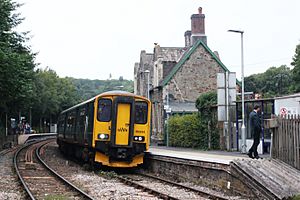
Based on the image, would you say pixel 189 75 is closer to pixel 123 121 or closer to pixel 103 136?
pixel 123 121

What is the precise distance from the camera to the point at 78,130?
68.9 ft

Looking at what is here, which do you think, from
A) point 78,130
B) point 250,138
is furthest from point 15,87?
point 250,138

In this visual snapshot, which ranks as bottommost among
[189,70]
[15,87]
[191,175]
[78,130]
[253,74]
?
[191,175]

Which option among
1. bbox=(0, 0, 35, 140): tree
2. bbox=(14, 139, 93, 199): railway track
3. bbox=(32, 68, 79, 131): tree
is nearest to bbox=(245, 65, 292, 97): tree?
bbox=(32, 68, 79, 131): tree

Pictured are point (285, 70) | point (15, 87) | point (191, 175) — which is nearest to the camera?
point (191, 175)

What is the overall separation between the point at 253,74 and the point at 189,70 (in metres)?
44.1

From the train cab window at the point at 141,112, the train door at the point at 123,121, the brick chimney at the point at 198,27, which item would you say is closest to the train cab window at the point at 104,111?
the train door at the point at 123,121

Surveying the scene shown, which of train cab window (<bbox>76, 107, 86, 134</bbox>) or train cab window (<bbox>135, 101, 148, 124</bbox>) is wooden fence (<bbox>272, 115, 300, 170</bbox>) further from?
train cab window (<bbox>76, 107, 86, 134</bbox>)

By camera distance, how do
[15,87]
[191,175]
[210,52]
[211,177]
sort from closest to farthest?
[211,177] < [191,175] < [15,87] < [210,52]

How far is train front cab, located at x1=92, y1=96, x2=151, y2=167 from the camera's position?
17906 mm

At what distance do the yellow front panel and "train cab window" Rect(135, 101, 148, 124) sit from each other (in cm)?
42

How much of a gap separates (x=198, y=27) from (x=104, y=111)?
23954 mm

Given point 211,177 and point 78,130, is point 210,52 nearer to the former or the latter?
point 78,130

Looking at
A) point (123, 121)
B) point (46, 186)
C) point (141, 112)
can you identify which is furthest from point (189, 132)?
point (46, 186)
